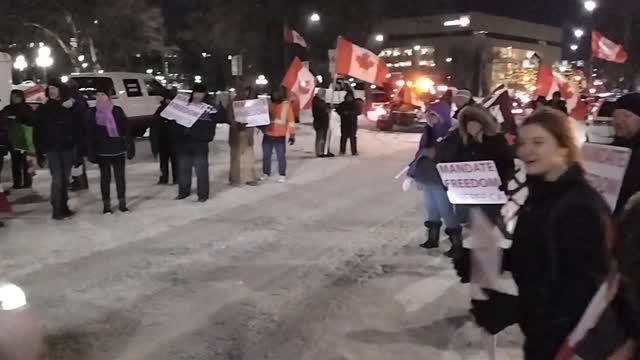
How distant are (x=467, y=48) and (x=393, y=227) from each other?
73.5m

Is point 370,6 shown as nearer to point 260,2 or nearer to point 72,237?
point 260,2

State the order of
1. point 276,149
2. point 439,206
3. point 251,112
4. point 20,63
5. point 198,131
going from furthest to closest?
point 20,63, point 276,149, point 251,112, point 198,131, point 439,206

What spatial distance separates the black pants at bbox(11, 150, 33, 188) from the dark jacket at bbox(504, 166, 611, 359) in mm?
11909

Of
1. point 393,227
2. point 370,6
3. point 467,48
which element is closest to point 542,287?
point 393,227

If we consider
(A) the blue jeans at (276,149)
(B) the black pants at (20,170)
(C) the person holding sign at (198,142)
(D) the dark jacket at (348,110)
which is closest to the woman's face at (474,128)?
(C) the person holding sign at (198,142)

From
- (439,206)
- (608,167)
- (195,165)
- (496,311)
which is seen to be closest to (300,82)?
(195,165)

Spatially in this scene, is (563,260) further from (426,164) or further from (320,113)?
(320,113)

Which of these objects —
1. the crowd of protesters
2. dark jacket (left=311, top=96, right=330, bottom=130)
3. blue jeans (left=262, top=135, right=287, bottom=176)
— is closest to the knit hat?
the crowd of protesters

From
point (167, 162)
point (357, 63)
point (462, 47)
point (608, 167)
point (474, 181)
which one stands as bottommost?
point (167, 162)

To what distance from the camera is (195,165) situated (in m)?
11.9

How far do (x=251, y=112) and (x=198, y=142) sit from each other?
1790 mm

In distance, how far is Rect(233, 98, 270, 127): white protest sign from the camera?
13.3 m

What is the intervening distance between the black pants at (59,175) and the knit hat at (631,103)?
7.61m

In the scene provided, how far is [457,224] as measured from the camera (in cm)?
840
